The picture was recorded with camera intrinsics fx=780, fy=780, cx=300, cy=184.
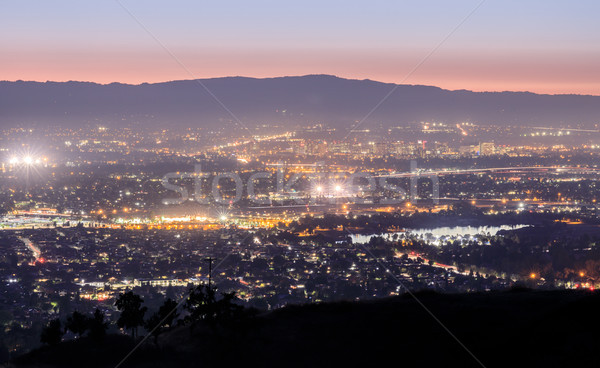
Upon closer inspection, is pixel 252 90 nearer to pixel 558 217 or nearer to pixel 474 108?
pixel 474 108

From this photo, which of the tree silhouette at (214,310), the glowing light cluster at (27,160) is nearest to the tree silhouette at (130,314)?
the tree silhouette at (214,310)

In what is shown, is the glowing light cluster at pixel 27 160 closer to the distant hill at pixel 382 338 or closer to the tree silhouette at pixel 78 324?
A: the tree silhouette at pixel 78 324

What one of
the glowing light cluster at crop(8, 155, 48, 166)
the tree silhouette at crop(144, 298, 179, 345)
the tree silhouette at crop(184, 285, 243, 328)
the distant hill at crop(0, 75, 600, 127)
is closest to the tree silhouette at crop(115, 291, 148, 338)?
the tree silhouette at crop(144, 298, 179, 345)

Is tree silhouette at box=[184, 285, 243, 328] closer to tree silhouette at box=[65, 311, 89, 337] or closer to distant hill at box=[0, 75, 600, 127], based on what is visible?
tree silhouette at box=[65, 311, 89, 337]

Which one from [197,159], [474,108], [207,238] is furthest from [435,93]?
[207,238]

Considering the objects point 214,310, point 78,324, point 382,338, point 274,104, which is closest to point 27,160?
point 274,104

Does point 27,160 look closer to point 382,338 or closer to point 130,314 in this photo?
point 130,314
